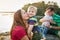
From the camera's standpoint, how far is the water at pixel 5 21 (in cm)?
165

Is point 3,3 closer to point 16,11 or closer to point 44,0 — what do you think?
point 16,11

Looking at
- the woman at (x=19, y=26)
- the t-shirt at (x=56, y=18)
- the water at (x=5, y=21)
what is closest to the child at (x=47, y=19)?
the t-shirt at (x=56, y=18)

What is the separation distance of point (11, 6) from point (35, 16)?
29 centimetres

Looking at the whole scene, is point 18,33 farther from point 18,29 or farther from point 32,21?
Answer: point 32,21

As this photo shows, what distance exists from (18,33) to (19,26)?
0.25ft

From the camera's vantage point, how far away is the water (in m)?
1.65

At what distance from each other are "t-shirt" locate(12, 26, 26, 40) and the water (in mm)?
75

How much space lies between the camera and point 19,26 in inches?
64.6

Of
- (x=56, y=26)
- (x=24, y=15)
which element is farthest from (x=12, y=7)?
(x=56, y=26)

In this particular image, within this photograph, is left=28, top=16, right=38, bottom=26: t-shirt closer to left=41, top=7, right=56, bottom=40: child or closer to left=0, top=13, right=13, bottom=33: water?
left=41, top=7, right=56, bottom=40: child

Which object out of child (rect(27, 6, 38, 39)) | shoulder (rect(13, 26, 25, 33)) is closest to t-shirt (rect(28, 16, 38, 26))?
child (rect(27, 6, 38, 39))

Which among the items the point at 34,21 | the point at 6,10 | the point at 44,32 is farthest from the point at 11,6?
the point at 44,32

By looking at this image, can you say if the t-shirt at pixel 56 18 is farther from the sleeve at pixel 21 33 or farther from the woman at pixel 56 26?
the sleeve at pixel 21 33

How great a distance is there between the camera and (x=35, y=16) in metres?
1.66
